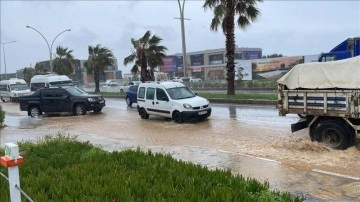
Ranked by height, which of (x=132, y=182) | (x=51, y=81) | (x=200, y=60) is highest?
(x=200, y=60)

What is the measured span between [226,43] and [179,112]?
11.4m

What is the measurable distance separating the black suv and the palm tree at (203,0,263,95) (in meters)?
8.63

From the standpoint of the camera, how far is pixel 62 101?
22516mm

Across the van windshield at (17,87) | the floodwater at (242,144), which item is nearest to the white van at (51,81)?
the van windshield at (17,87)

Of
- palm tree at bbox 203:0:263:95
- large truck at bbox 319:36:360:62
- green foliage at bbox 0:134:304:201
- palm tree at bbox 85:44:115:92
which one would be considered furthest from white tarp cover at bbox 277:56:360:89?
palm tree at bbox 85:44:115:92

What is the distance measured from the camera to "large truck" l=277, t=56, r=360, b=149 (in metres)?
9.86

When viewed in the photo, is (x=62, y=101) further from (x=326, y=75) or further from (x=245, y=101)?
(x=326, y=75)

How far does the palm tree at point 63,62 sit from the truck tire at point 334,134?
163ft

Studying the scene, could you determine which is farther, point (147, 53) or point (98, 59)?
point (98, 59)

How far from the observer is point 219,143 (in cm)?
1190

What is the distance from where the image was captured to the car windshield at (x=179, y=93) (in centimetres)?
1722

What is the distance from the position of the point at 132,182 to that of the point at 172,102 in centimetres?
1159

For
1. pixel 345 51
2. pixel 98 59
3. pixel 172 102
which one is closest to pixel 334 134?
pixel 345 51

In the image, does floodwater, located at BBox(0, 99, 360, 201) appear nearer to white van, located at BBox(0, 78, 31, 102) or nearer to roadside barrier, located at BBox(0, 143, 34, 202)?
roadside barrier, located at BBox(0, 143, 34, 202)
